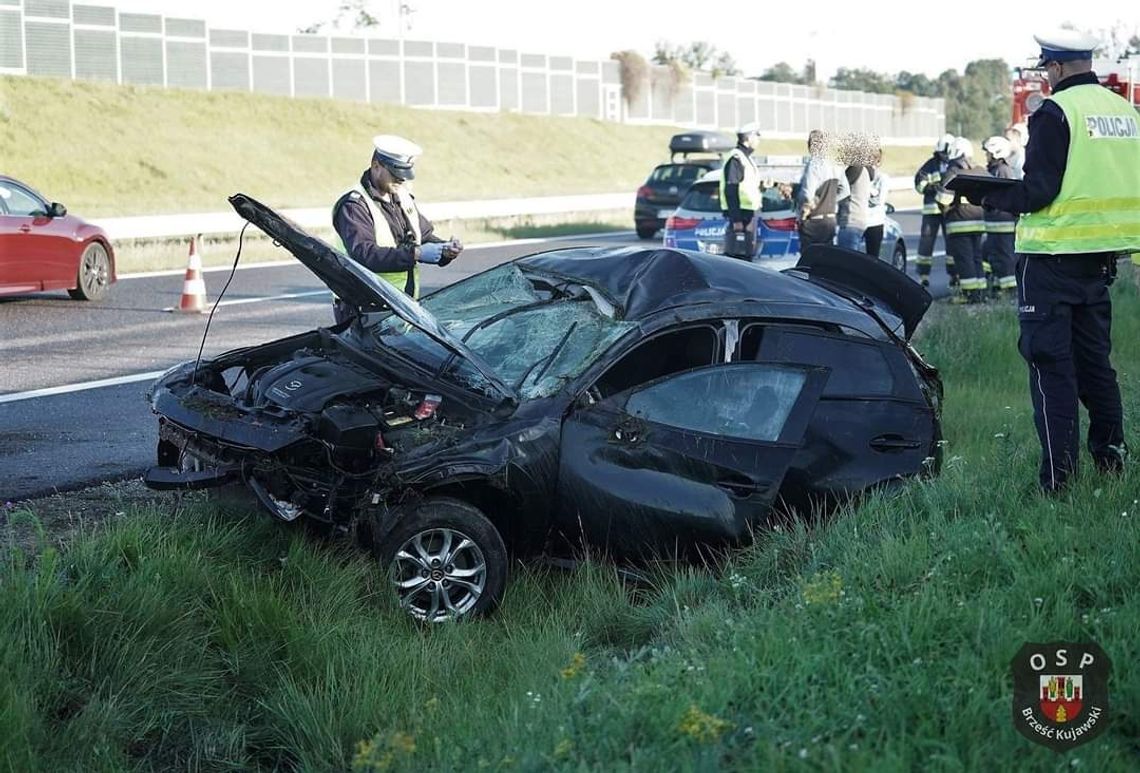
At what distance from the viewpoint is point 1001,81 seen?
315 ft

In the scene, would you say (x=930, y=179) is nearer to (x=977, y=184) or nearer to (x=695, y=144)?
(x=977, y=184)

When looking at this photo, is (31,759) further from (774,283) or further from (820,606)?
(774,283)

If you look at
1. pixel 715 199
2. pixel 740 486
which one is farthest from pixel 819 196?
pixel 740 486

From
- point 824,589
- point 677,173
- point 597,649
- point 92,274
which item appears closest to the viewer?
point 824,589

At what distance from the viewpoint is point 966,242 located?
593 inches

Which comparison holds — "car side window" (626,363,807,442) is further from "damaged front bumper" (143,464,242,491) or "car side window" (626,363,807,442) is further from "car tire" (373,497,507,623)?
"damaged front bumper" (143,464,242,491)

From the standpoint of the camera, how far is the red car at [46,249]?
47.4ft

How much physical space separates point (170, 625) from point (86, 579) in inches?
12.8

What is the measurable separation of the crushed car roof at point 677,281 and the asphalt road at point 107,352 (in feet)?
9.35

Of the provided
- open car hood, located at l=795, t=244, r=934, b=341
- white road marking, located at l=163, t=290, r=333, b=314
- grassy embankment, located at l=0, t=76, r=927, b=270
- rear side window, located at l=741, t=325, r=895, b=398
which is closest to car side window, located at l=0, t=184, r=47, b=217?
white road marking, located at l=163, t=290, r=333, b=314

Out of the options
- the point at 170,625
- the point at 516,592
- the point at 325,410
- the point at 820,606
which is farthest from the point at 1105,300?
the point at 170,625

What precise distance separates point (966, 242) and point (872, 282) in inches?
332

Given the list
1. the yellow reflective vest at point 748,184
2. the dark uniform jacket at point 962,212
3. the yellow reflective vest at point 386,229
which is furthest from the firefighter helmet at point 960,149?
the yellow reflective vest at point 386,229

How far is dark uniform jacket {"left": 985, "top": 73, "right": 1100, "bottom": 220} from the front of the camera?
568 centimetres
